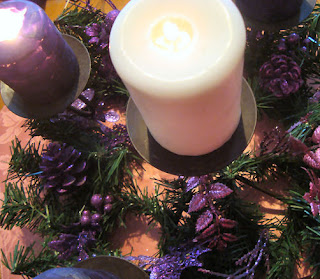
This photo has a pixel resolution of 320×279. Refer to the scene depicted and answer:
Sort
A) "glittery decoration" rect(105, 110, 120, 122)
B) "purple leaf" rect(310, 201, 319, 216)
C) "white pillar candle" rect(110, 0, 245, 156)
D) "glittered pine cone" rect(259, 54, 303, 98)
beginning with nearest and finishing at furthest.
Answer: "white pillar candle" rect(110, 0, 245, 156), "purple leaf" rect(310, 201, 319, 216), "glittered pine cone" rect(259, 54, 303, 98), "glittery decoration" rect(105, 110, 120, 122)

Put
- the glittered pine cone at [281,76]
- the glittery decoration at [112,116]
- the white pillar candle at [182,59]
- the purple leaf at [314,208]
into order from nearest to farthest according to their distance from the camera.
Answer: the white pillar candle at [182,59]
the purple leaf at [314,208]
the glittered pine cone at [281,76]
the glittery decoration at [112,116]

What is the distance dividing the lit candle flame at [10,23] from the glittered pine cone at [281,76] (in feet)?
1.06

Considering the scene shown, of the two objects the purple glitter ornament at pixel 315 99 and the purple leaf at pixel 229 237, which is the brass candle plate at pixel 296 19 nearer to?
the purple glitter ornament at pixel 315 99

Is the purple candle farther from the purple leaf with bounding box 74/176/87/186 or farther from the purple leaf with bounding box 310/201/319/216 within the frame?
the purple leaf with bounding box 310/201/319/216

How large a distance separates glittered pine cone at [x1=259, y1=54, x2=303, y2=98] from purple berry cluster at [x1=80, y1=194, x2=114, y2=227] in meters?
0.28

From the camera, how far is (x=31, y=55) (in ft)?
1.34

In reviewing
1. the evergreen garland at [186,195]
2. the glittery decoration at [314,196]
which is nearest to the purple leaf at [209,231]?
the evergreen garland at [186,195]

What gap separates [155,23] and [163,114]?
0.22 feet

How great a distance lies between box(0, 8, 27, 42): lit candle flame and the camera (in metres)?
0.40

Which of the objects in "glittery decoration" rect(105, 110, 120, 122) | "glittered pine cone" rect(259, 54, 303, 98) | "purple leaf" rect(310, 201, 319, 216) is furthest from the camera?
"glittery decoration" rect(105, 110, 120, 122)

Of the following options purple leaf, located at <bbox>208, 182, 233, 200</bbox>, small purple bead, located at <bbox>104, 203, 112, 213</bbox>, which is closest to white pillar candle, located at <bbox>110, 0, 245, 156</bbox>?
purple leaf, located at <bbox>208, 182, 233, 200</bbox>

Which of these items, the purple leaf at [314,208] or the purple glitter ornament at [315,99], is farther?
the purple glitter ornament at [315,99]

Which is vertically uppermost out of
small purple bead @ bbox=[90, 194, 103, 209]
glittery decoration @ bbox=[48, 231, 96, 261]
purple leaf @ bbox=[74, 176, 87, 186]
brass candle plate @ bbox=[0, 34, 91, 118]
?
brass candle plate @ bbox=[0, 34, 91, 118]

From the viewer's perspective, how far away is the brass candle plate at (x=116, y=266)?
406mm
